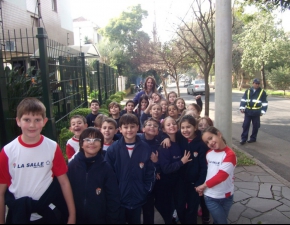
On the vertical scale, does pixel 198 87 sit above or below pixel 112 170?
above

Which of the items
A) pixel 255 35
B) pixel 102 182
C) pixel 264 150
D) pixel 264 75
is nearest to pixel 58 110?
pixel 102 182

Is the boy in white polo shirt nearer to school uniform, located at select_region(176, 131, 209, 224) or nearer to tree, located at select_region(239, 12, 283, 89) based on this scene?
school uniform, located at select_region(176, 131, 209, 224)

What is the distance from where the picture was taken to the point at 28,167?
194 cm

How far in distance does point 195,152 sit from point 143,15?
3233cm

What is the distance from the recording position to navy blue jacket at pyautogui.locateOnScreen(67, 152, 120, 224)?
7.18 ft

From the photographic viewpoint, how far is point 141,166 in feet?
8.49

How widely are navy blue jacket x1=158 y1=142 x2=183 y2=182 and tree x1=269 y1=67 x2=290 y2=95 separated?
24929mm

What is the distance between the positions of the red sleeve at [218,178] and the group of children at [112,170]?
0.01 meters

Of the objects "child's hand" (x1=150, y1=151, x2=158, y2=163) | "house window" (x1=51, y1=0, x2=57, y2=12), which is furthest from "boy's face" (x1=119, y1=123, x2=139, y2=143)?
"house window" (x1=51, y1=0, x2=57, y2=12)

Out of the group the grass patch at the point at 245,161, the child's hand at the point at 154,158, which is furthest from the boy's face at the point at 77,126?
the grass patch at the point at 245,161

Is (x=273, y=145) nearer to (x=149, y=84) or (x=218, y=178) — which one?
(x=149, y=84)

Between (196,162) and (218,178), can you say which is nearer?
(218,178)

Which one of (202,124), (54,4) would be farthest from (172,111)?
(54,4)

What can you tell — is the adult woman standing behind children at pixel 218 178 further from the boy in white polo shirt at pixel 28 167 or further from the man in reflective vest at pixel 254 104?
the man in reflective vest at pixel 254 104
